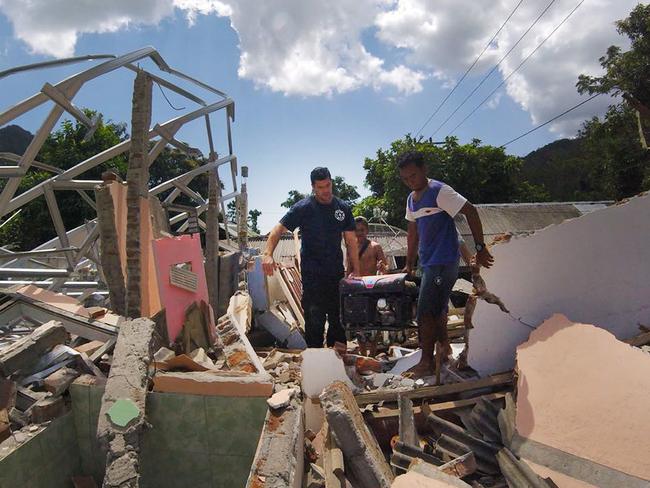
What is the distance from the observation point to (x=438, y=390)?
8.66ft

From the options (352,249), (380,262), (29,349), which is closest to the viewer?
(29,349)

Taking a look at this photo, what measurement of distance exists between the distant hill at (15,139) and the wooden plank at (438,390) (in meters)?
30.6

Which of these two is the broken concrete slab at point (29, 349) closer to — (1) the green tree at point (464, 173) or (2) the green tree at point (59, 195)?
(2) the green tree at point (59, 195)

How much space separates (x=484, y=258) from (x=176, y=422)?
236 centimetres

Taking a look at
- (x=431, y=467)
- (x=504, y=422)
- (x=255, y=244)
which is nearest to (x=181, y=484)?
(x=431, y=467)

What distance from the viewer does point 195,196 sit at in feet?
33.0

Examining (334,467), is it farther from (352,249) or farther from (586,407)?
(352,249)

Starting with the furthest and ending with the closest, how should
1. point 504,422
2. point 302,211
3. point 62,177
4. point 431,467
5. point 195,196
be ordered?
point 195,196
point 62,177
point 302,211
point 504,422
point 431,467

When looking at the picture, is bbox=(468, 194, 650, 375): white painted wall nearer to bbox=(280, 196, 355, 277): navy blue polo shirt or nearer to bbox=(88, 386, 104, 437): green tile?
bbox=(280, 196, 355, 277): navy blue polo shirt

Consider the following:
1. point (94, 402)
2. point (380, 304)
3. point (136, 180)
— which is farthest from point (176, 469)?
point (136, 180)

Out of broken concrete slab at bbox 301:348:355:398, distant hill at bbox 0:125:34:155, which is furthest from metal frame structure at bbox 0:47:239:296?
distant hill at bbox 0:125:34:155

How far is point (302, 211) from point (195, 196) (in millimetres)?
6920

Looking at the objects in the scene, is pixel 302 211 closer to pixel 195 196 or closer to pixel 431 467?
pixel 431 467

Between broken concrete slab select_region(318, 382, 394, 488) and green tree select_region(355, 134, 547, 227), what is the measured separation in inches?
731
